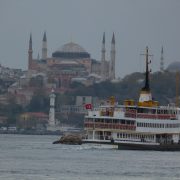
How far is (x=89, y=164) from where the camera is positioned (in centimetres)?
6850

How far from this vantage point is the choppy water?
60844 millimetres

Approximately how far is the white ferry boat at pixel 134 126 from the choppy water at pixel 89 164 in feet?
3.91

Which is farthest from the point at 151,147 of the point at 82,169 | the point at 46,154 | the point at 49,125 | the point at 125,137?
the point at 49,125

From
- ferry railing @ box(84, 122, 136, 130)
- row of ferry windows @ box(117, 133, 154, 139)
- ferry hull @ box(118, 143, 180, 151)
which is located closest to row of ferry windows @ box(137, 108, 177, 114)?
row of ferry windows @ box(117, 133, 154, 139)

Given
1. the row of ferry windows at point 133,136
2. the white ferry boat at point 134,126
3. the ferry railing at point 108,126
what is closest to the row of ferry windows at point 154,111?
the white ferry boat at point 134,126

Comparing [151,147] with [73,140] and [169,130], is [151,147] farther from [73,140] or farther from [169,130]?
[73,140]

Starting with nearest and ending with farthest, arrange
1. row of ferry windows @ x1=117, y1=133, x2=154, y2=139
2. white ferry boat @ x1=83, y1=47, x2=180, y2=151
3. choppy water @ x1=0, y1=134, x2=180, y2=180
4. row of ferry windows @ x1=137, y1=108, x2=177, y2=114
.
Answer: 1. choppy water @ x1=0, y1=134, x2=180, y2=180
2. white ferry boat @ x1=83, y1=47, x2=180, y2=151
3. row of ferry windows @ x1=117, y1=133, x2=154, y2=139
4. row of ferry windows @ x1=137, y1=108, x2=177, y2=114

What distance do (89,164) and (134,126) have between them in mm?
17736

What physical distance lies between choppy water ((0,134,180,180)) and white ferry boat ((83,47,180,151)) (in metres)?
1.19

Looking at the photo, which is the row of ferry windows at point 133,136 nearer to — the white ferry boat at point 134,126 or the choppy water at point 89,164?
the white ferry boat at point 134,126

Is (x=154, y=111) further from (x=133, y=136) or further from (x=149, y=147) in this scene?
(x=149, y=147)

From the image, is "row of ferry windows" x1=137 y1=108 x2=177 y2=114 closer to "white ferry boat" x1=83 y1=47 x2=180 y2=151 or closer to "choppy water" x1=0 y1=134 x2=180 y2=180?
"white ferry boat" x1=83 y1=47 x2=180 y2=151

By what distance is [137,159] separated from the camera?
73750 mm

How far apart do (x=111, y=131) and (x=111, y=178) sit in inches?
987
